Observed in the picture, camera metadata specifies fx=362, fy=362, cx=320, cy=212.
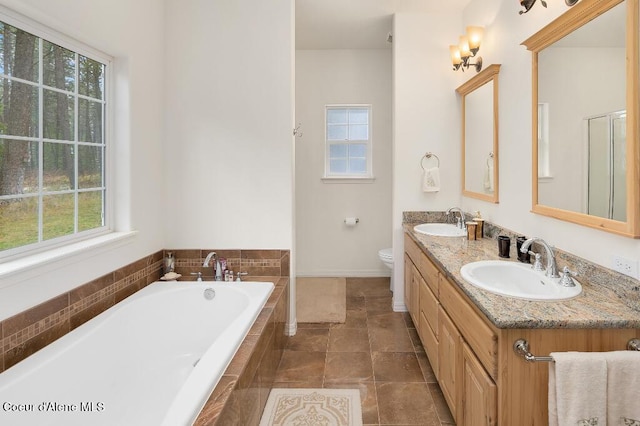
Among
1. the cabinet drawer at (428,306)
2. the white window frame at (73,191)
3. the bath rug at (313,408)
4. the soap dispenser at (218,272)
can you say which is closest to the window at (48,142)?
the white window frame at (73,191)

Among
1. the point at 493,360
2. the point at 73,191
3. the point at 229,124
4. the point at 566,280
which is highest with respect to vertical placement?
the point at 229,124

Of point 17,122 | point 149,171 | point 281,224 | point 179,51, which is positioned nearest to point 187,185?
point 149,171

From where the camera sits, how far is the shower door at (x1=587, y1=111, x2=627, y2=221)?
4.91ft

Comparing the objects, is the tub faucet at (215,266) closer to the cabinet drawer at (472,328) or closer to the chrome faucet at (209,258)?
the chrome faucet at (209,258)

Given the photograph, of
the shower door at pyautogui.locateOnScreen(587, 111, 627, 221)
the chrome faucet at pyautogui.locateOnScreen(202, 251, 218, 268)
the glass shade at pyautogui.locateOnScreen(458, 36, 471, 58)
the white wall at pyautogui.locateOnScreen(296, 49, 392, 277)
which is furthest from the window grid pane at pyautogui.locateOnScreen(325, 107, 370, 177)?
the shower door at pyautogui.locateOnScreen(587, 111, 627, 221)

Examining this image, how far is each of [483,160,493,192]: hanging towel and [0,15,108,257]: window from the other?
281 centimetres

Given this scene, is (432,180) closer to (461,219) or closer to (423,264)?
(461,219)

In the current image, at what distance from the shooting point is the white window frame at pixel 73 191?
1.68m

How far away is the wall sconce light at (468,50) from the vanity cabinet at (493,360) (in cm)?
188

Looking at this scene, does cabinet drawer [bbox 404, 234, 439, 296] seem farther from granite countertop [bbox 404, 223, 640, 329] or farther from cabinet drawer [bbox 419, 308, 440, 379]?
granite countertop [bbox 404, 223, 640, 329]

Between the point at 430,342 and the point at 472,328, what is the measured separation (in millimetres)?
893

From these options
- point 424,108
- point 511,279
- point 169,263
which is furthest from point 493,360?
point 424,108

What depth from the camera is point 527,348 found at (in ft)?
4.27

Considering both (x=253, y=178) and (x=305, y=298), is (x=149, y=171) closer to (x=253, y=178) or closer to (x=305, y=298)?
(x=253, y=178)
